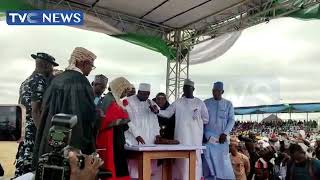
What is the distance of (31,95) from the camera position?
394cm

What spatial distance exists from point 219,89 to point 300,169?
1601mm

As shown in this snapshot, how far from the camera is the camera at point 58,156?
53.4 inches

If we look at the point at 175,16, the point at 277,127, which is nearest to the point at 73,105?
the point at 175,16

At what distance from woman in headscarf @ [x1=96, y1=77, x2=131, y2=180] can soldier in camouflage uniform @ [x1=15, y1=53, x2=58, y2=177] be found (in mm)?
621

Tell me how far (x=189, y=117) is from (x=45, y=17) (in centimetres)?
301

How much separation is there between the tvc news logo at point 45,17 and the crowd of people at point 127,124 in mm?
2244

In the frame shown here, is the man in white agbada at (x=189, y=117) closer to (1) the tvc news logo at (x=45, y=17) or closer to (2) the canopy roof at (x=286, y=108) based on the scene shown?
(1) the tvc news logo at (x=45, y=17)

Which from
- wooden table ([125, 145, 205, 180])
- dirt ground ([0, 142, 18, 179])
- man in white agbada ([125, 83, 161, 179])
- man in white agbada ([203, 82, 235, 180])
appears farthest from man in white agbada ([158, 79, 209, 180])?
dirt ground ([0, 142, 18, 179])

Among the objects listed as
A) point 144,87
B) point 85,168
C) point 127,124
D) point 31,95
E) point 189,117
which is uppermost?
point 144,87

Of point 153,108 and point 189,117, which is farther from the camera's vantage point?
point 189,117

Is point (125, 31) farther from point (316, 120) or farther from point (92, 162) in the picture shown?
point (316, 120)

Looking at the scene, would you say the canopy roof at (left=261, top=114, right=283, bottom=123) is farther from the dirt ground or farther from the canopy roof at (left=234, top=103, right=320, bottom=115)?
the dirt ground

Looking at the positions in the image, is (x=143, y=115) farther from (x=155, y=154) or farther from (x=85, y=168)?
(x=85, y=168)

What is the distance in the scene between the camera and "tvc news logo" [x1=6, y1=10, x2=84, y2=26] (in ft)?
22.9
